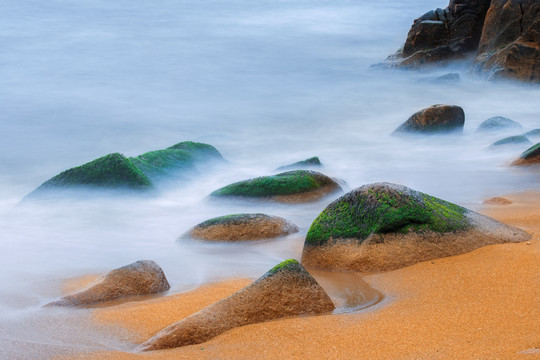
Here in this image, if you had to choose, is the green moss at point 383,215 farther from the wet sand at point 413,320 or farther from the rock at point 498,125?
the rock at point 498,125

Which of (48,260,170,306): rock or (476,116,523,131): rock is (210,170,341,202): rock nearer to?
(48,260,170,306): rock

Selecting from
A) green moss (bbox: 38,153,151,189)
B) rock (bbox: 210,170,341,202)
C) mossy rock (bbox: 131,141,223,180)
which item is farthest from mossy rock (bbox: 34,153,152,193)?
rock (bbox: 210,170,341,202)

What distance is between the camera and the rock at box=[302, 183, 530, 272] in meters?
5.03

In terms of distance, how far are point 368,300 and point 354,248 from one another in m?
0.73

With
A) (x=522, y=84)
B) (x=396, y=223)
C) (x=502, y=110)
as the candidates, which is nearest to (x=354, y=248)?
(x=396, y=223)

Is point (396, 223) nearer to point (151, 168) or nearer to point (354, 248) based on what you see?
point (354, 248)

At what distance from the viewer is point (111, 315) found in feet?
14.5

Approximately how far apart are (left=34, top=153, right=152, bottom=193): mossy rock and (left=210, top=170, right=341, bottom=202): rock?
116 centimetres

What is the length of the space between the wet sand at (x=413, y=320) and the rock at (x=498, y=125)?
738cm

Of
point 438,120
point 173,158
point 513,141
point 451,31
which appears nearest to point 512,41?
point 451,31

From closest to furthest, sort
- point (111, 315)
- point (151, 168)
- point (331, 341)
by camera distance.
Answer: point (331, 341) → point (111, 315) → point (151, 168)

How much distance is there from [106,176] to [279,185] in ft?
7.25

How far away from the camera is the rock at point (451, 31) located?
17562 millimetres

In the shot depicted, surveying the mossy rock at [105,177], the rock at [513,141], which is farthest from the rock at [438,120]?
the mossy rock at [105,177]
